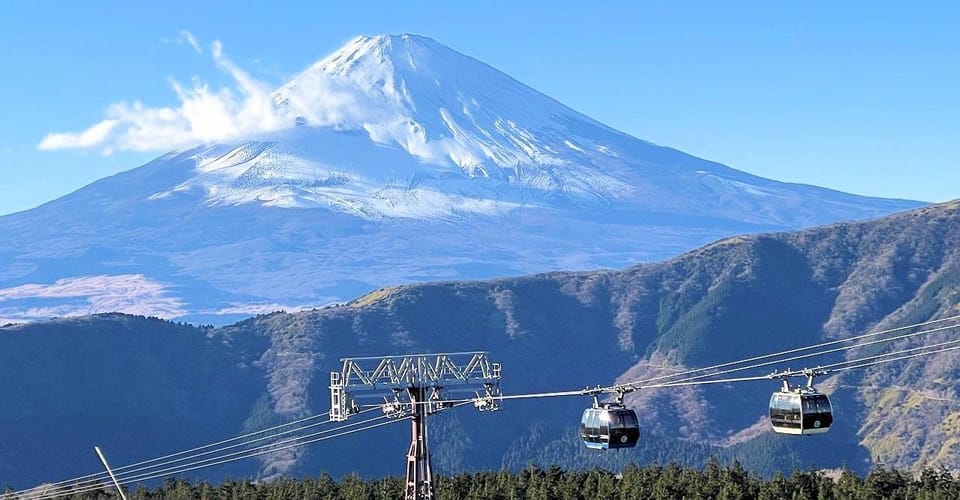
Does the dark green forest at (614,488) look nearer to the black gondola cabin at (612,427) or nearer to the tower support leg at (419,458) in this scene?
the tower support leg at (419,458)

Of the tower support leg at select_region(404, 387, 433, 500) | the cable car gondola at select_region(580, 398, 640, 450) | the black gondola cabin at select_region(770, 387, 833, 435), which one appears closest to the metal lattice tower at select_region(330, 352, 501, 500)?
the tower support leg at select_region(404, 387, 433, 500)

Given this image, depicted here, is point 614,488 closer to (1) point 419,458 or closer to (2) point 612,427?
(1) point 419,458

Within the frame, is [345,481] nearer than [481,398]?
No

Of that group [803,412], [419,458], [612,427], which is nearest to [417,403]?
[419,458]

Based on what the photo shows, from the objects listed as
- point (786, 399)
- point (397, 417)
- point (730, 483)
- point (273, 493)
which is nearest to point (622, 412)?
point (786, 399)

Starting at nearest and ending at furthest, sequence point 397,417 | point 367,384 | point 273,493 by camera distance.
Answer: point 397,417, point 367,384, point 273,493

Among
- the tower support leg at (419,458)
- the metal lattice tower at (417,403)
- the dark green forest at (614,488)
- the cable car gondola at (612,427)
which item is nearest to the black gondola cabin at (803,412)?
the cable car gondola at (612,427)

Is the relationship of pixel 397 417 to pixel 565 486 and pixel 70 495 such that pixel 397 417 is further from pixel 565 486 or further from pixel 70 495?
pixel 70 495
